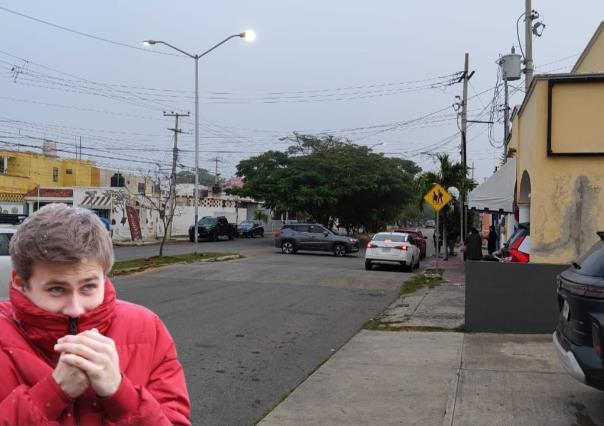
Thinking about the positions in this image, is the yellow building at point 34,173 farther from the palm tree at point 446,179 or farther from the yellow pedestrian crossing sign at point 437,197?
the yellow pedestrian crossing sign at point 437,197

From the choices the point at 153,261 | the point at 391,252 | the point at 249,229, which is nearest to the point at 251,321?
the point at 391,252

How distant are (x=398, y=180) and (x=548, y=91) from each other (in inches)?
1293

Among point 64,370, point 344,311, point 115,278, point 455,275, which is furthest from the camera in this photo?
point 455,275

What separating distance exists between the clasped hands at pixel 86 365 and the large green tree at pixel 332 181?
3786 centimetres

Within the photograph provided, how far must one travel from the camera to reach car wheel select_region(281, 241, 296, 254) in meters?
31.8

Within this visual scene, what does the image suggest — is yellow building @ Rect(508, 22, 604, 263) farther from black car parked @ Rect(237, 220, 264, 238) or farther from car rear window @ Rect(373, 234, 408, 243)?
black car parked @ Rect(237, 220, 264, 238)

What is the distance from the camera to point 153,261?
2248 cm

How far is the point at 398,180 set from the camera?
4259cm

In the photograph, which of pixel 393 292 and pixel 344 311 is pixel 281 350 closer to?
pixel 344 311

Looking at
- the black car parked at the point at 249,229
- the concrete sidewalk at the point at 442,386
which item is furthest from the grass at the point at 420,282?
the black car parked at the point at 249,229

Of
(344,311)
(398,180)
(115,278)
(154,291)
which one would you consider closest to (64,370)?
(344,311)

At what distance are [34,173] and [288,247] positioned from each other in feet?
131

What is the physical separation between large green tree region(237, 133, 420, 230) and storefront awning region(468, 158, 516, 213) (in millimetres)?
23723

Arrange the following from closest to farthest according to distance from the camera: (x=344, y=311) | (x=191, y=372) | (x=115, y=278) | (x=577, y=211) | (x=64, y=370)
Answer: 1. (x=64, y=370)
2. (x=191, y=372)
3. (x=577, y=211)
4. (x=344, y=311)
5. (x=115, y=278)
